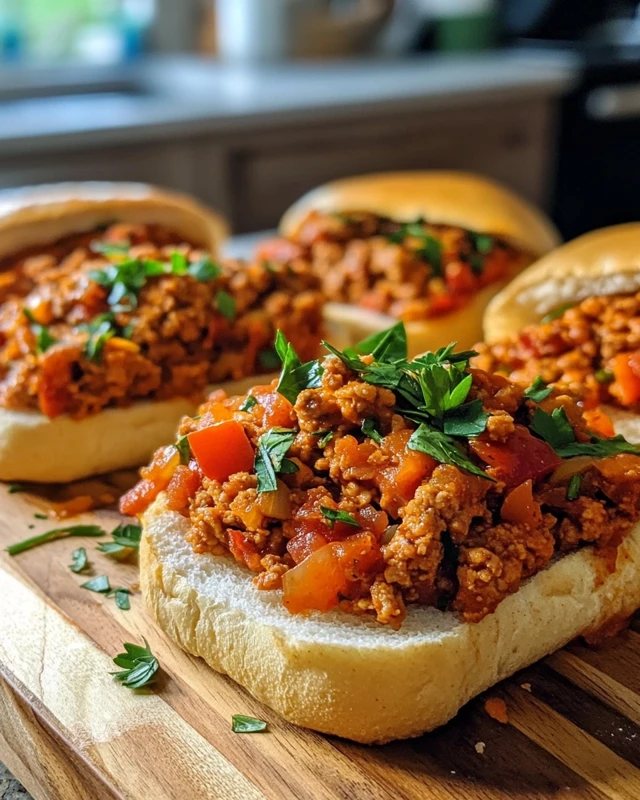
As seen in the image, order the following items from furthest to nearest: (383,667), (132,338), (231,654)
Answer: (132,338), (231,654), (383,667)

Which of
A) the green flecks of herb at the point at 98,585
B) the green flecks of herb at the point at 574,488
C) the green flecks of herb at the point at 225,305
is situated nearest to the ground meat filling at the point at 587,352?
the green flecks of herb at the point at 574,488

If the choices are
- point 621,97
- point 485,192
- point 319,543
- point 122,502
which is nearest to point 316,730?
point 319,543

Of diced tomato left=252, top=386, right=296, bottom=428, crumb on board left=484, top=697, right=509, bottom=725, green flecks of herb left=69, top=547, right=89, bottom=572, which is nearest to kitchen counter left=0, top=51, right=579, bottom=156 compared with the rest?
green flecks of herb left=69, top=547, right=89, bottom=572

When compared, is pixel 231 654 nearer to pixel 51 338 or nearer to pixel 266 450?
pixel 266 450

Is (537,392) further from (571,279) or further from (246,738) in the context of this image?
(246,738)

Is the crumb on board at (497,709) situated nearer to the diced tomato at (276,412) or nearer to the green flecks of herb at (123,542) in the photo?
the diced tomato at (276,412)

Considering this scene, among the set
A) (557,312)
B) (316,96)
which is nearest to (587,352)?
(557,312)

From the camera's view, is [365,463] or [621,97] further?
[621,97]
